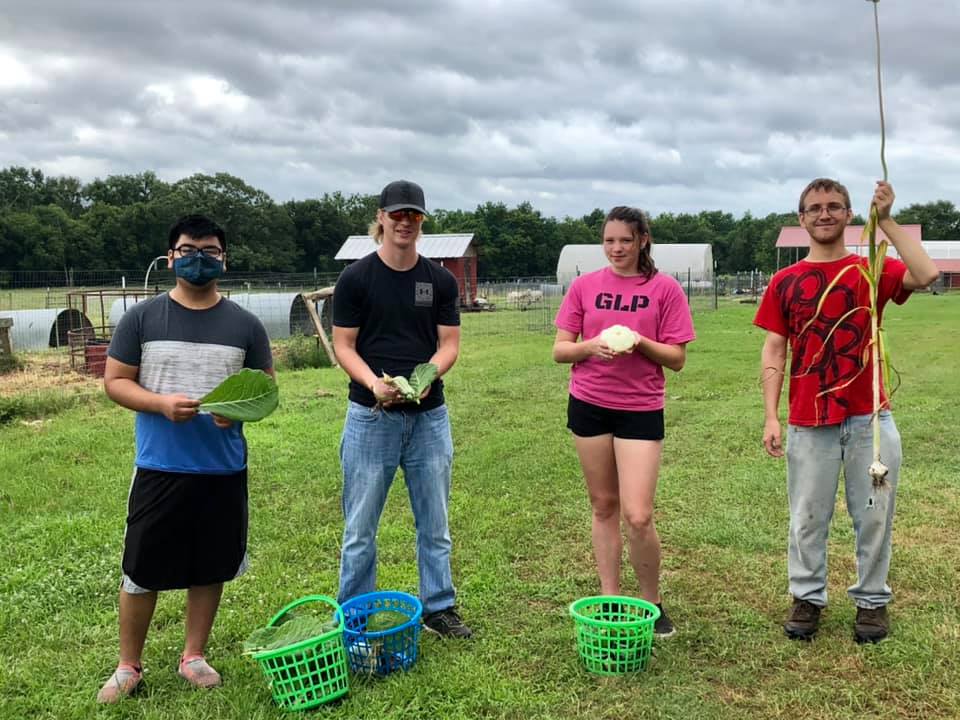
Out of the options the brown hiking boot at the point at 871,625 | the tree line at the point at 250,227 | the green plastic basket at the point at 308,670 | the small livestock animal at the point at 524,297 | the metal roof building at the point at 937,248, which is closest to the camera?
the green plastic basket at the point at 308,670

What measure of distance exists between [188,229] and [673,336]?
7.04 feet

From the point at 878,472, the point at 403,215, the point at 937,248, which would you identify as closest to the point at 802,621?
the point at 878,472

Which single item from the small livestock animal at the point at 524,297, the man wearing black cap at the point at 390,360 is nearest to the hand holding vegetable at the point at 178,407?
the man wearing black cap at the point at 390,360

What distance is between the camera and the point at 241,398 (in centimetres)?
287

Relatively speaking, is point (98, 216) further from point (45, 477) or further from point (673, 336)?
point (673, 336)

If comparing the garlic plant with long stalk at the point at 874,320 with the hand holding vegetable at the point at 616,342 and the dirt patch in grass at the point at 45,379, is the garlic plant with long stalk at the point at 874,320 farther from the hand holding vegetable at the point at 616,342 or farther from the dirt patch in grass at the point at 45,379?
the dirt patch in grass at the point at 45,379

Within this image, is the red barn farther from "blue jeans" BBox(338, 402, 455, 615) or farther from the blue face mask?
the blue face mask

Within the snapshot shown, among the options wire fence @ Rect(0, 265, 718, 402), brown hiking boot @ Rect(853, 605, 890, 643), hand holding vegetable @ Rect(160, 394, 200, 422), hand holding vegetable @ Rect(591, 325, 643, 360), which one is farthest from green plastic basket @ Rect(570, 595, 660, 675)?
wire fence @ Rect(0, 265, 718, 402)

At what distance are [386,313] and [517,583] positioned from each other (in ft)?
6.10

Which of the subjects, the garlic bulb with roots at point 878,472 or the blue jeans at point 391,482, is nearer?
the garlic bulb with roots at point 878,472

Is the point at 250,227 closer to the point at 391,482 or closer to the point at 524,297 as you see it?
the point at 524,297

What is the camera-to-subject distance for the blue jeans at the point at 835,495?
3.29m

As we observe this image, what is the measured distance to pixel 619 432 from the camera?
11.0 ft

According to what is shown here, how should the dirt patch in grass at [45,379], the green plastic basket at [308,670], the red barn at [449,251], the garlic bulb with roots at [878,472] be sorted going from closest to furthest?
the garlic bulb with roots at [878,472], the green plastic basket at [308,670], the dirt patch in grass at [45,379], the red barn at [449,251]
